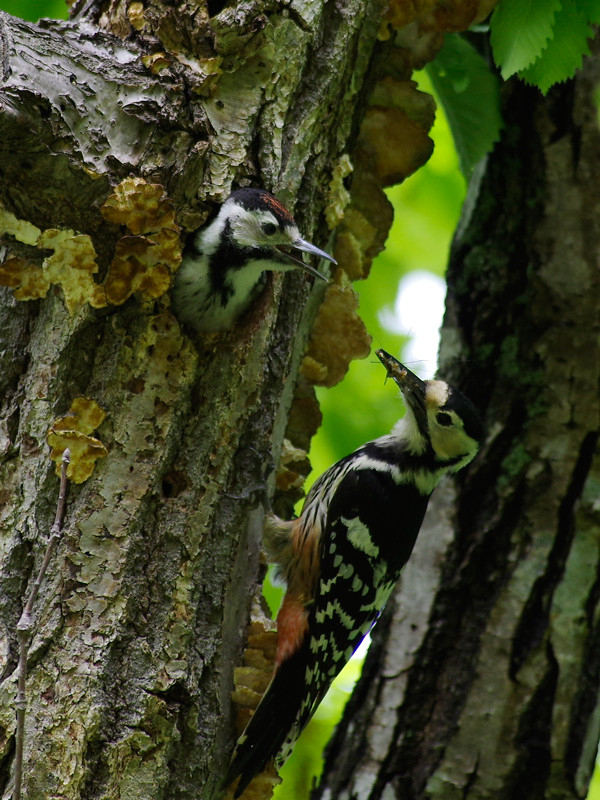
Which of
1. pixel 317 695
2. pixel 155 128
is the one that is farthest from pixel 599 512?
pixel 155 128

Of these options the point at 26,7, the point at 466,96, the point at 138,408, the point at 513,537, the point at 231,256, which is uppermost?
the point at 466,96

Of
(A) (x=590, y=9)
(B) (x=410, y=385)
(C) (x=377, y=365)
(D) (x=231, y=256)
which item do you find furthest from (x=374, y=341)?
(A) (x=590, y=9)

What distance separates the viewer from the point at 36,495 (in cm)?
202

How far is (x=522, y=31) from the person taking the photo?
2.23 metres

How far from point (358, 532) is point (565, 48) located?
1.57m

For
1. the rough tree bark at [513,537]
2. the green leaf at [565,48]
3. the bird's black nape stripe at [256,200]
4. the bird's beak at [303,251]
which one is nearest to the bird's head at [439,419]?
the rough tree bark at [513,537]

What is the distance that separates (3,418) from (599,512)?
199 centimetres

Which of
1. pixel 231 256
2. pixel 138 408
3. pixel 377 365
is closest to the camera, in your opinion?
pixel 138 408

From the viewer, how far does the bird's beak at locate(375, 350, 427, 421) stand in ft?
9.63

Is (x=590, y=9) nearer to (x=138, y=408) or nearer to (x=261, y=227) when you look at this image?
(x=261, y=227)

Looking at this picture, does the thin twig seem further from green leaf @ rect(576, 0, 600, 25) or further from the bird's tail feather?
green leaf @ rect(576, 0, 600, 25)

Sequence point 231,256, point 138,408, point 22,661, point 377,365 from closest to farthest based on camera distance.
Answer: point 22,661 < point 138,408 < point 231,256 < point 377,365

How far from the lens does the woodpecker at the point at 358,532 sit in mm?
2682

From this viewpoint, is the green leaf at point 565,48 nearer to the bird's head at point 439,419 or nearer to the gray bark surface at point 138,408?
the gray bark surface at point 138,408
